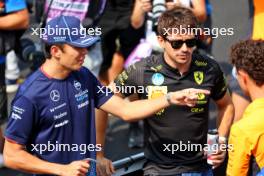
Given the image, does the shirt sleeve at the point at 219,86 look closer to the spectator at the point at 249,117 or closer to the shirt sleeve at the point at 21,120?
the spectator at the point at 249,117

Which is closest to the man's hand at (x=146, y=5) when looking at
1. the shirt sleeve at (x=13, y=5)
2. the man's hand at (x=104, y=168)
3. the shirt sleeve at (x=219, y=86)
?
the shirt sleeve at (x=13, y=5)

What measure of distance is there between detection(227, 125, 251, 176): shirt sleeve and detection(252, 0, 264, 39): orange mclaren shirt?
2.09 meters

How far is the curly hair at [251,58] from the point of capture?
373 cm

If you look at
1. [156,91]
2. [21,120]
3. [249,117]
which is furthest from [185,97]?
[21,120]

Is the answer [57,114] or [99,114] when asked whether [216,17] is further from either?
[57,114]

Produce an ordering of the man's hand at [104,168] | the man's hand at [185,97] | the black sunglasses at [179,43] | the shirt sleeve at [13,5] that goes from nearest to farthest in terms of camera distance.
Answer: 1. the man's hand at [185,97]
2. the man's hand at [104,168]
3. the black sunglasses at [179,43]
4. the shirt sleeve at [13,5]

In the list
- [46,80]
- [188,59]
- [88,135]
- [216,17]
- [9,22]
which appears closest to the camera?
[46,80]

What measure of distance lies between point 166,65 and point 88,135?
2.52 ft

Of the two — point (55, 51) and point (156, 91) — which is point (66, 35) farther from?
point (156, 91)

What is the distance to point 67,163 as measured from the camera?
3.83 m

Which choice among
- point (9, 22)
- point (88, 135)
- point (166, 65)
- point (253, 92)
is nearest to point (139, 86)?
point (166, 65)

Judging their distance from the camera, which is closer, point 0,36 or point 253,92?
point 253,92

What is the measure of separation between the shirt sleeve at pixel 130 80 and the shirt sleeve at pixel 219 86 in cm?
54

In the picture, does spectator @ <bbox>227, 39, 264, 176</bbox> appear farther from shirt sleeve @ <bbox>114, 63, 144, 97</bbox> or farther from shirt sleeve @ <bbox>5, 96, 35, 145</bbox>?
shirt sleeve @ <bbox>5, 96, 35, 145</bbox>
